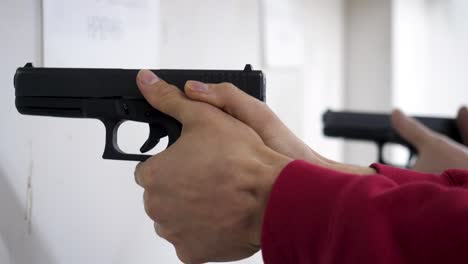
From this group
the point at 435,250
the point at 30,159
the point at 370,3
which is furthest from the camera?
the point at 370,3

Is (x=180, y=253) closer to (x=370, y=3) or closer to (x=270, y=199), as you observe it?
(x=270, y=199)

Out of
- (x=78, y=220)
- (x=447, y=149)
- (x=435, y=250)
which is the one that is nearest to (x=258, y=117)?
(x=435, y=250)

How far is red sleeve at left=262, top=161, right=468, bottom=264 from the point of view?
27cm

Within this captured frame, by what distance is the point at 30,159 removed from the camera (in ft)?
1.67

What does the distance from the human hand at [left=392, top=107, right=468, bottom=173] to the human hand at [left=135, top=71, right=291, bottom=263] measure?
56cm

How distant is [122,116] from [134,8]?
9.0 inches

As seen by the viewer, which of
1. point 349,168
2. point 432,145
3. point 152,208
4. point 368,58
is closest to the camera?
point 152,208

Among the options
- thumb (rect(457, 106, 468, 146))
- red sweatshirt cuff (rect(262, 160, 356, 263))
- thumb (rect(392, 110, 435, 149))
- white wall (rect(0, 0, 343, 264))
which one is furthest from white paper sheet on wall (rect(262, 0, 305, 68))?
red sweatshirt cuff (rect(262, 160, 356, 263))

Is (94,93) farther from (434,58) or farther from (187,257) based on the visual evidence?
(434,58)

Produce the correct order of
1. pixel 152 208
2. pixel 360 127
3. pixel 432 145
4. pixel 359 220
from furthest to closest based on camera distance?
pixel 360 127, pixel 432 145, pixel 152 208, pixel 359 220

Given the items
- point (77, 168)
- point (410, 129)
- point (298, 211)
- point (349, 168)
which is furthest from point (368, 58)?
point (298, 211)

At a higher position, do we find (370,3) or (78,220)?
(370,3)

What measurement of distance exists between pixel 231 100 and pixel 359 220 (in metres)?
0.17

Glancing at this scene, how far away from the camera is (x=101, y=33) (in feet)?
1.85
